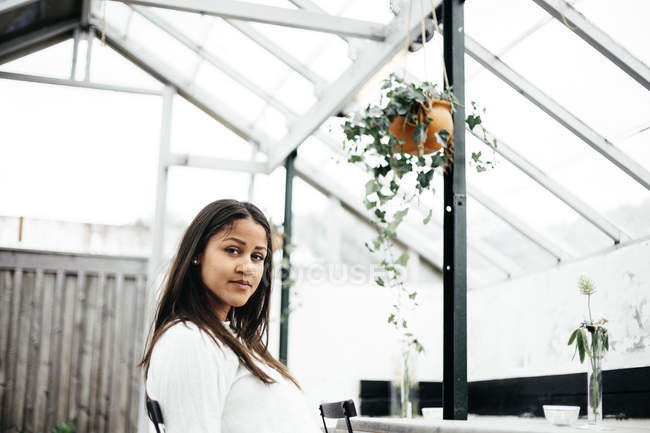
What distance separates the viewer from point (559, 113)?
13.3 ft

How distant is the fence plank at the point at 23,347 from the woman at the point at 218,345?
221 inches

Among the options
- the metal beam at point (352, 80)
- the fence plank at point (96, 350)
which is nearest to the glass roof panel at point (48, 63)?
the fence plank at point (96, 350)

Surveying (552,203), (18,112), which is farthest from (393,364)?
(18,112)

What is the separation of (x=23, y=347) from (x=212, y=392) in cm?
595

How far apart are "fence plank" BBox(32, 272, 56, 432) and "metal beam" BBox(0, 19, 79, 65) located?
2.07 meters

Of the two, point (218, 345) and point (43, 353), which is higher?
point (218, 345)

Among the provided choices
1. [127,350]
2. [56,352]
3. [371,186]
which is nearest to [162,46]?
[127,350]

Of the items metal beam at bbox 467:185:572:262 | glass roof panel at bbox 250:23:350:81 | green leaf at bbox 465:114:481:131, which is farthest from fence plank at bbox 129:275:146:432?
green leaf at bbox 465:114:481:131

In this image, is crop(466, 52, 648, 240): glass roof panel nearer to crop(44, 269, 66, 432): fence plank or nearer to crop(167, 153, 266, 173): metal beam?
crop(167, 153, 266, 173): metal beam

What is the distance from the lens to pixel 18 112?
6645 millimetres

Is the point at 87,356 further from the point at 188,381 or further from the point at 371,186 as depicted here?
the point at 188,381

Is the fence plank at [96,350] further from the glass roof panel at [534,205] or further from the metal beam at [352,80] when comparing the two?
the glass roof panel at [534,205]

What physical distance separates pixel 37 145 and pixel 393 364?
12.7 feet

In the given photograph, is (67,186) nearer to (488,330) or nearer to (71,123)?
(71,123)
